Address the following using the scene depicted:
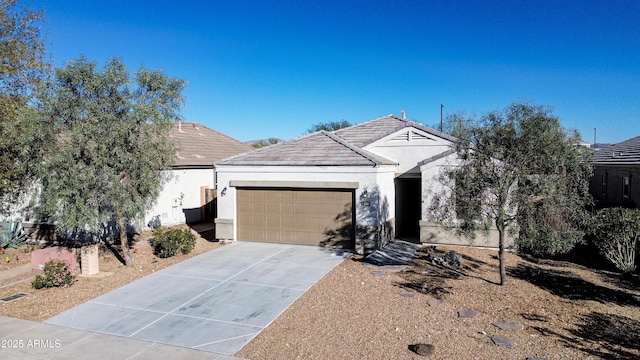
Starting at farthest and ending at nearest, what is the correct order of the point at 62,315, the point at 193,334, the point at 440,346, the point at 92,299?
the point at 92,299 < the point at 62,315 < the point at 193,334 < the point at 440,346

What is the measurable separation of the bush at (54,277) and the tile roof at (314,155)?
660 cm

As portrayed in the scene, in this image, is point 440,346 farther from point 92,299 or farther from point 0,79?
point 0,79

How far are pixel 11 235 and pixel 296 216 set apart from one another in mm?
10350

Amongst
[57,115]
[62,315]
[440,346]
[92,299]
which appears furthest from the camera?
[57,115]

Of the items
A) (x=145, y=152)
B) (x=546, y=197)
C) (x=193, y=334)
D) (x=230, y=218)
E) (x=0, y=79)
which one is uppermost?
(x=0, y=79)

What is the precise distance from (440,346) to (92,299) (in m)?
7.78

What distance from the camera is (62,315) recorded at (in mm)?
8336

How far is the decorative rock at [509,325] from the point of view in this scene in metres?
7.22

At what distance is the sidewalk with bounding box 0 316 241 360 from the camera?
6590 mm

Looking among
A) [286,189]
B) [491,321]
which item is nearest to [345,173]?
[286,189]

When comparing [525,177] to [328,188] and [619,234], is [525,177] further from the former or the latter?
[328,188]

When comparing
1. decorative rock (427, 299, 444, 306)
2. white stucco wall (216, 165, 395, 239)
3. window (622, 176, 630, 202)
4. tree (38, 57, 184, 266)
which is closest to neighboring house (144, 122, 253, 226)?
white stucco wall (216, 165, 395, 239)

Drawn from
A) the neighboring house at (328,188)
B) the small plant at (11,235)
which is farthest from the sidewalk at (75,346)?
the small plant at (11,235)

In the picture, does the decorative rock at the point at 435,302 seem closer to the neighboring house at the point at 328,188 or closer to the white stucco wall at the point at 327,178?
the neighboring house at the point at 328,188
